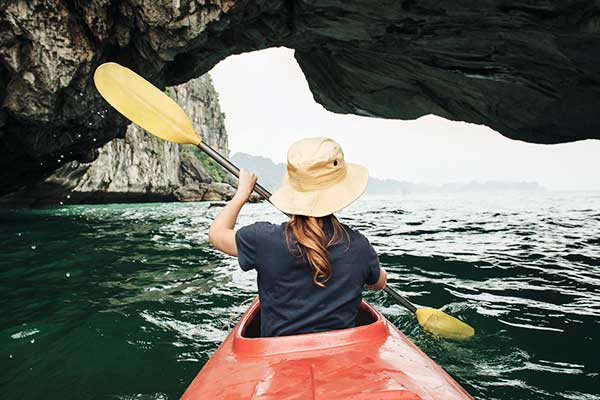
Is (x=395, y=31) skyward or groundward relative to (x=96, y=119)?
skyward

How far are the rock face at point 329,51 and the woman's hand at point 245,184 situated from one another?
5.62 metres

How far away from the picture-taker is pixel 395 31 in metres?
7.93

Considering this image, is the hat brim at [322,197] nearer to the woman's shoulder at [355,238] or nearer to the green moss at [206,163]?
the woman's shoulder at [355,238]

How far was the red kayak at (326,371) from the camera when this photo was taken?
1381mm

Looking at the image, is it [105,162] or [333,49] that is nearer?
[333,49]

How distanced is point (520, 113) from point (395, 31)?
4.85 meters

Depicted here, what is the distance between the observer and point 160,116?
11.8ft

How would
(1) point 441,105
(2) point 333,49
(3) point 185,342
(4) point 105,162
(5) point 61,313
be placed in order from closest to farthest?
(3) point 185,342 < (5) point 61,313 < (2) point 333,49 < (1) point 441,105 < (4) point 105,162

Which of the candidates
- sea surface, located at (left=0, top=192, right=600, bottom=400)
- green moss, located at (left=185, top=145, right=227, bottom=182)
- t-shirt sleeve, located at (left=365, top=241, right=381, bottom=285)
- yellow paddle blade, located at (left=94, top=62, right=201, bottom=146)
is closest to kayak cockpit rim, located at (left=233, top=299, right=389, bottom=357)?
t-shirt sleeve, located at (left=365, top=241, right=381, bottom=285)

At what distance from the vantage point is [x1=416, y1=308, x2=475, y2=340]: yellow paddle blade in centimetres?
340

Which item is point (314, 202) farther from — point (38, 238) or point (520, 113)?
point (520, 113)

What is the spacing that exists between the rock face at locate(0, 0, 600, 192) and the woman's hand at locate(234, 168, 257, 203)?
5621 millimetres

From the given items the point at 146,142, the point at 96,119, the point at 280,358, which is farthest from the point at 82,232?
the point at 146,142

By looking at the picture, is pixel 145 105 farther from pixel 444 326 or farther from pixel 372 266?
pixel 444 326
